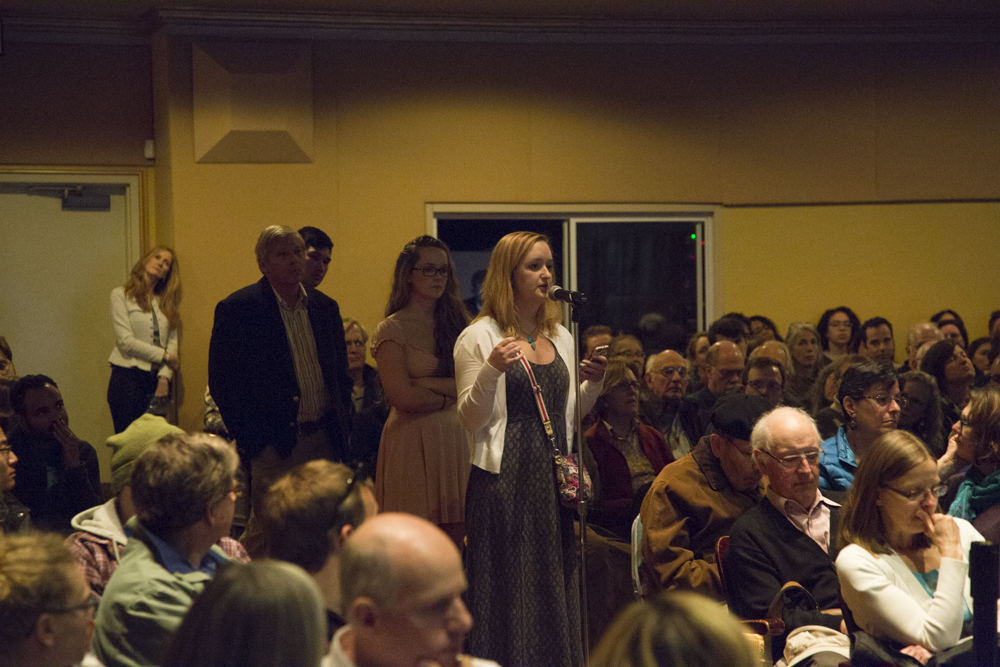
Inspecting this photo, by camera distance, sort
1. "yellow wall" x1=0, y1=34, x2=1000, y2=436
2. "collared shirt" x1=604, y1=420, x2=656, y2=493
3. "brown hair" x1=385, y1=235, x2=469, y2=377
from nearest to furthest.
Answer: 1. "brown hair" x1=385, y1=235, x2=469, y2=377
2. "collared shirt" x1=604, y1=420, x2=656, y2=493
3. "yellow wall" x1=0, y1=34, x2=1000, y2=436

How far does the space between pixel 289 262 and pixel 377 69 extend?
2.88 metres

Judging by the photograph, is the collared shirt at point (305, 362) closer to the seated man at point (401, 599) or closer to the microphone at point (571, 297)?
the microphone at point (571, 297)

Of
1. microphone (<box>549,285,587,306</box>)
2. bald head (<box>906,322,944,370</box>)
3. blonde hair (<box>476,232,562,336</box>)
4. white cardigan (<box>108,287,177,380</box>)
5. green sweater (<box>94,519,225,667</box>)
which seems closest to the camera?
green sweater (<box>94,519,225,667</box>)

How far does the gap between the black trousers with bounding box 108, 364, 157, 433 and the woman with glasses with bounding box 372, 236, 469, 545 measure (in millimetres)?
2895

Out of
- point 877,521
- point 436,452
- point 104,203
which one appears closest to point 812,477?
point 877,521

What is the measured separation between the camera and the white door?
6660 mm

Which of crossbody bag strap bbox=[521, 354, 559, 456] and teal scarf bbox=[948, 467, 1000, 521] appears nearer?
teal scarf bbox=[948, 467, 1000, 521]

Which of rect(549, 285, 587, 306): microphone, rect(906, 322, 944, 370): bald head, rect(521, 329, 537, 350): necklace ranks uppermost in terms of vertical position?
rect(549, 285, 587, 306): microphone

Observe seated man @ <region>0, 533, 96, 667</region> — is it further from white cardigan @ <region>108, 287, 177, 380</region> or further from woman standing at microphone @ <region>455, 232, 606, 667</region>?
white cardigan @ <region>108, 287, 177, 380</region>

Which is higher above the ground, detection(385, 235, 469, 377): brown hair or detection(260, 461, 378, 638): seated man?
detection(385, 235, 469, 377): brown hair

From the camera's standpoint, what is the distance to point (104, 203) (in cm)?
675

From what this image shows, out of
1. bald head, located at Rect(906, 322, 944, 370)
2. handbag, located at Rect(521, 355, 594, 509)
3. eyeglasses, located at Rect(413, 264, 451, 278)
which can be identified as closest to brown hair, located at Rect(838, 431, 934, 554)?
handbag, located at Rect(521, 355, 594, 509)

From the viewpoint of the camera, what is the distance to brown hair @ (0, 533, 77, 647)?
1.65 meters

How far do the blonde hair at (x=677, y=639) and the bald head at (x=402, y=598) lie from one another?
10.6 inches
